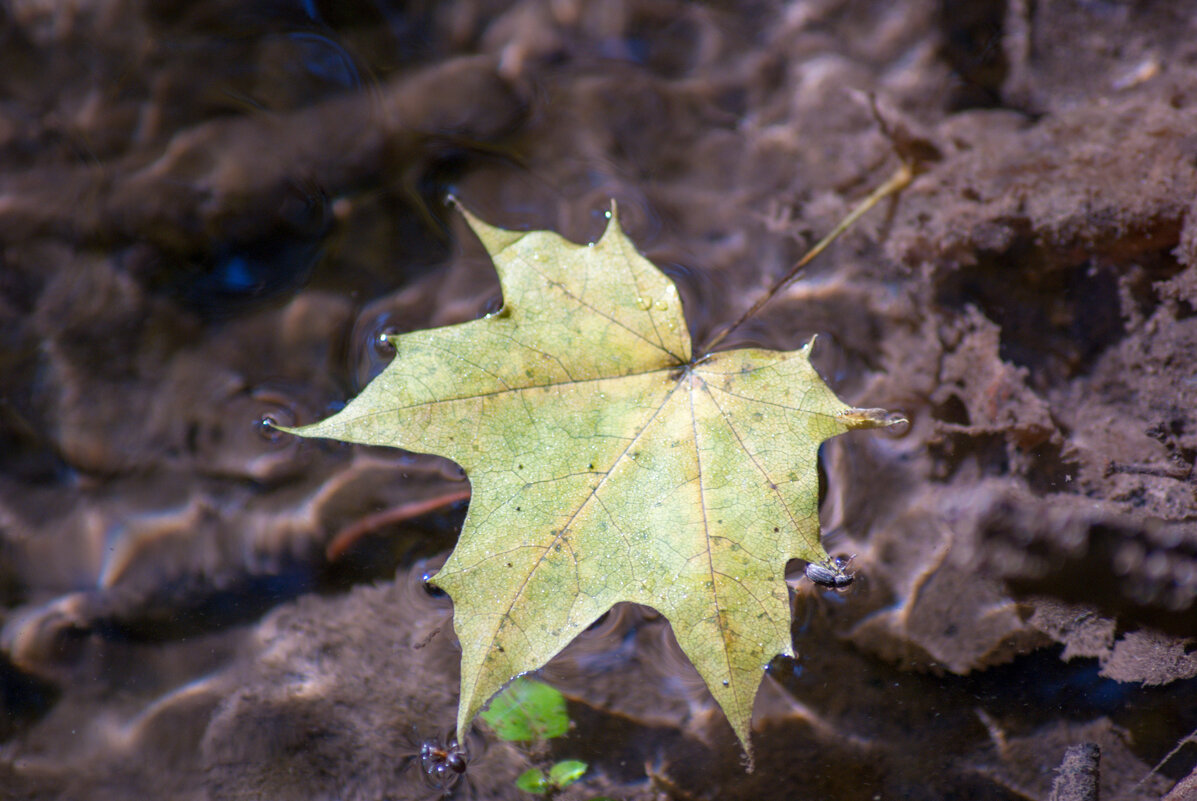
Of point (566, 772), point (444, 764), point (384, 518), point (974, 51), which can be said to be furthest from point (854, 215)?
point (444, 764)

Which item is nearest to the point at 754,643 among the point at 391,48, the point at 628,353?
the point at 628,353

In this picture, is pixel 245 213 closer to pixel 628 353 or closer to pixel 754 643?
pixel 628 353

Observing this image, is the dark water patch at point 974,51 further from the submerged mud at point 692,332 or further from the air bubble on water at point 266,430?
the air bubble on water at point 266,430

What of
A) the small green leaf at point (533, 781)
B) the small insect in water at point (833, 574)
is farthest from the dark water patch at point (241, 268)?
the small insect in water at point (833, 574)

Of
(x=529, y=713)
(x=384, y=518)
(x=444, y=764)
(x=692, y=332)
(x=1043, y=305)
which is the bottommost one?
(x=444, y=764)

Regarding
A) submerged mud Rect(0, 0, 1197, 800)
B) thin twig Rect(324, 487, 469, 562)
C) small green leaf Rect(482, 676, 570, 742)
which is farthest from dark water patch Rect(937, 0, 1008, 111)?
small green leaf Rect(482, 676, 570, 742)

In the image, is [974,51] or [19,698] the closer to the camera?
[19,698]

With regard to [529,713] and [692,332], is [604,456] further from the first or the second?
[529,713]

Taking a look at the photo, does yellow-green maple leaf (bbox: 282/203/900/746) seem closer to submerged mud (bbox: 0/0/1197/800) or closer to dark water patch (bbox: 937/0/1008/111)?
submerged mud (bbox: 0/0/1197/800)
